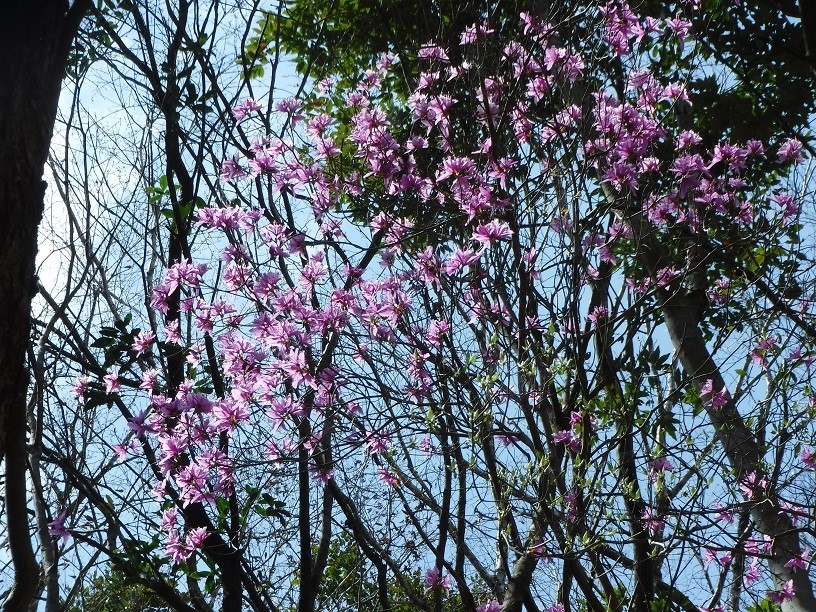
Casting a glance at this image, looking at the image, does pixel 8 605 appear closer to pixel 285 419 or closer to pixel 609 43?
pixel 285 419

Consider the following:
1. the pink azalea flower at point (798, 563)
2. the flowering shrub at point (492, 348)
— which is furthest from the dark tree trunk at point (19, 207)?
the pink azalea flower at point (798, 563)

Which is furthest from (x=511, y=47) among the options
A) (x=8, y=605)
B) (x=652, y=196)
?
(x=8, y=605)

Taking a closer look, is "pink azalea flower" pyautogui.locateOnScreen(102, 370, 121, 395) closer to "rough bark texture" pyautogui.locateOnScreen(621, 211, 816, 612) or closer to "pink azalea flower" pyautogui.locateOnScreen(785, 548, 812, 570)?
"rough bark texture" pyautogui.locateOnScreen(621, 211, 816, 612)

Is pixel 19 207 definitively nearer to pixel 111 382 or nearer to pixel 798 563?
pixel 111 382

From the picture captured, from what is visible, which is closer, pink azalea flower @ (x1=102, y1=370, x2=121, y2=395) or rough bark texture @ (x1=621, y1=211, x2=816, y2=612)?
rough bark texture @ (x1=621, y1=211, x2=816, y2=612)

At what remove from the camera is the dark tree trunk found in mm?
1326

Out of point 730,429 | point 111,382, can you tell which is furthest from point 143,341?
point 730,429

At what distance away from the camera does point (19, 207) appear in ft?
4.50

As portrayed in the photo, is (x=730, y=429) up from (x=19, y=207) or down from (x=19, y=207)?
up

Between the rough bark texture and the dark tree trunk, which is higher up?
the rough bark texture

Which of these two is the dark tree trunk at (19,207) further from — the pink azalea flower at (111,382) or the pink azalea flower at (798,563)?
the pink azalea flower at (798,563)

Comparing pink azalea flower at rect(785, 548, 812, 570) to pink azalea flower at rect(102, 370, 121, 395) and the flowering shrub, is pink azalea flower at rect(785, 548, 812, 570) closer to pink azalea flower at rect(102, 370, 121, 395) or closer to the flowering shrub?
the flowering shrub

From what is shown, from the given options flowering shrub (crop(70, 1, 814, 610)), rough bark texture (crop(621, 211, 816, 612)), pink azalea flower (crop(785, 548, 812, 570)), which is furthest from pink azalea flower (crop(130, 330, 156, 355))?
pink azalea flower (crop(785, 548, 812, 570))

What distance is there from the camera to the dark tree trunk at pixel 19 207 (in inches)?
52.2
